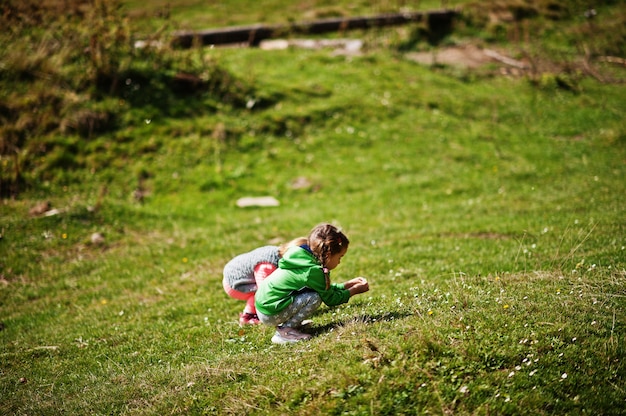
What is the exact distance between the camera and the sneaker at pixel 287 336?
6753 millimetres

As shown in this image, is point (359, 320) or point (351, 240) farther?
point (351, 240)

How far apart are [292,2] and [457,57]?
11277 mm

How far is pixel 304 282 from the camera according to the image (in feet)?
21.1

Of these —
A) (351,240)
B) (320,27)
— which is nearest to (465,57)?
(320,27)

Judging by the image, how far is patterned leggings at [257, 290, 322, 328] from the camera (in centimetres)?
656

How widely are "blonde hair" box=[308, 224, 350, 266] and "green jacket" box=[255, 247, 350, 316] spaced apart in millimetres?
102

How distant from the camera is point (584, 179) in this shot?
14523 mm

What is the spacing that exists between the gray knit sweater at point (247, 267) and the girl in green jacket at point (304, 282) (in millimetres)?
563

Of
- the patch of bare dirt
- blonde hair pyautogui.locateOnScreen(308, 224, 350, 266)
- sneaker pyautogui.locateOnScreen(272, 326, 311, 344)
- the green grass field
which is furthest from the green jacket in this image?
the patch of bare dirt

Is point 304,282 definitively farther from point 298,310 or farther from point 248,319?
point 248,319

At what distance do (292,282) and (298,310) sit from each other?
45 centimetres

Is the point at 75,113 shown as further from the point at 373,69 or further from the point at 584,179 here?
the point at 584,179

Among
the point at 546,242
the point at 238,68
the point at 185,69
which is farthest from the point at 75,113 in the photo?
the point at 546,242

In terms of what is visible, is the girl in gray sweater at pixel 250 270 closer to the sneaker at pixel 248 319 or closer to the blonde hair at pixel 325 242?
the sneaker at pixel 248 319
